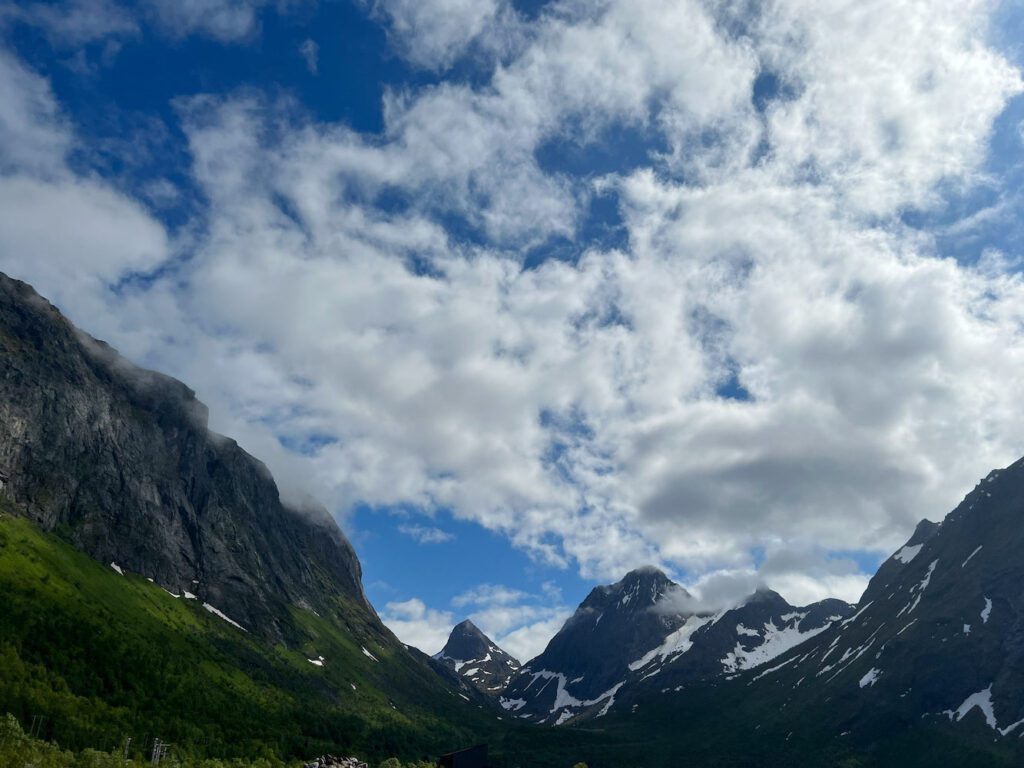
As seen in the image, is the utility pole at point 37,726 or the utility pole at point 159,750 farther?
the utility pole at point 159,750

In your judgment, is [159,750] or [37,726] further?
[159,750]

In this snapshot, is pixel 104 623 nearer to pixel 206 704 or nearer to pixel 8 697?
pixel 206 704

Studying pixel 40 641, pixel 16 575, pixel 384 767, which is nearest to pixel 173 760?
pixel 40 641

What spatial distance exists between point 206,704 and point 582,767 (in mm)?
117436

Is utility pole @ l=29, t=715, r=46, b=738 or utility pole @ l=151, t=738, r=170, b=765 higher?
utility pole @ l=29, t=715, r=46, b=738

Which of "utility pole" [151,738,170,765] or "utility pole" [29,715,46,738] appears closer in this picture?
"utility pole" [29,715,46,738]

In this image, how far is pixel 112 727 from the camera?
161 metres

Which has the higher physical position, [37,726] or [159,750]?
[37,726]

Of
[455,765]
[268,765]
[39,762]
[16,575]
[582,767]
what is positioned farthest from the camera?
[16,575]

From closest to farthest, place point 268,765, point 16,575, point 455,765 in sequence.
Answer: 1. point 455,765
2. point 268,765
3. point 16,575

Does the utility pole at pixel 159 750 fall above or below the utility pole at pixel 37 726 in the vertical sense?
below

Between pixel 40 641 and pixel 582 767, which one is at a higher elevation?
pixel 40 641

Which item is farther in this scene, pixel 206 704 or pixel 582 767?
pixel 206 704

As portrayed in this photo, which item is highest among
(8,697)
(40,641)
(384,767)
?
(40,641)
